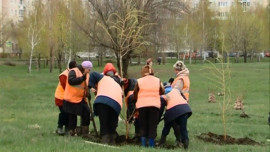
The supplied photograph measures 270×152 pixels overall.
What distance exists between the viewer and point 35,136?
965 cm

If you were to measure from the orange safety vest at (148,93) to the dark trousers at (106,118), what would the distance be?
553 mm

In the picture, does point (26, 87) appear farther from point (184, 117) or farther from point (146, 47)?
point (184, 117)

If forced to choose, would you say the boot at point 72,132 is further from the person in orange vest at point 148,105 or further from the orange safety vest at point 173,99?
the orange safety vest at point 173,99

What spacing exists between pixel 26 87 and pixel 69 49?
56.5 ft

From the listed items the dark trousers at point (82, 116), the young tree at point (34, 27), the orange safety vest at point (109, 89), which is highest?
the young tree at point (34, 27)

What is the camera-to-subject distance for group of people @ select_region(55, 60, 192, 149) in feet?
30.3

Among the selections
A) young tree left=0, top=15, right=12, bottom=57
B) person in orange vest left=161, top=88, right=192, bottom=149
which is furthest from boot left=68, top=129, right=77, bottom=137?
young tree left=0, top=15, right=12, bottom=57

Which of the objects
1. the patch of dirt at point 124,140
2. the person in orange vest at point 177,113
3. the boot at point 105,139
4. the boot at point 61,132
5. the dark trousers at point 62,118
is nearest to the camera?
the boot at point 105,139

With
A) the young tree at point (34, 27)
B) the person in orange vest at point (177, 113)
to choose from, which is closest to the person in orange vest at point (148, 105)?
the person in orange vest at point (177, 113)

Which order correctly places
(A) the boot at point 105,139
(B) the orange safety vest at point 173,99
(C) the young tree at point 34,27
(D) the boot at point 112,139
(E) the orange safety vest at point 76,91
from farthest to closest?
1. (C) the young tree at point 34,27
2. (E) the orange safety vest at point 76,91
3. (B) the orange safety vest at point 173,99
4. (D) the boot at point 112,139
5. (A) the boot at point 105,139

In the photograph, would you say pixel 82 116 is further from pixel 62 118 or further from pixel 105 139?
pixel 105 139

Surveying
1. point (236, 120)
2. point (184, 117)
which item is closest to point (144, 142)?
point (184, 117)

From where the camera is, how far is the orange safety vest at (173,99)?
9540 mm

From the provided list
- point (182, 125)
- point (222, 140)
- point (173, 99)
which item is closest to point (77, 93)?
point (173, 99)
